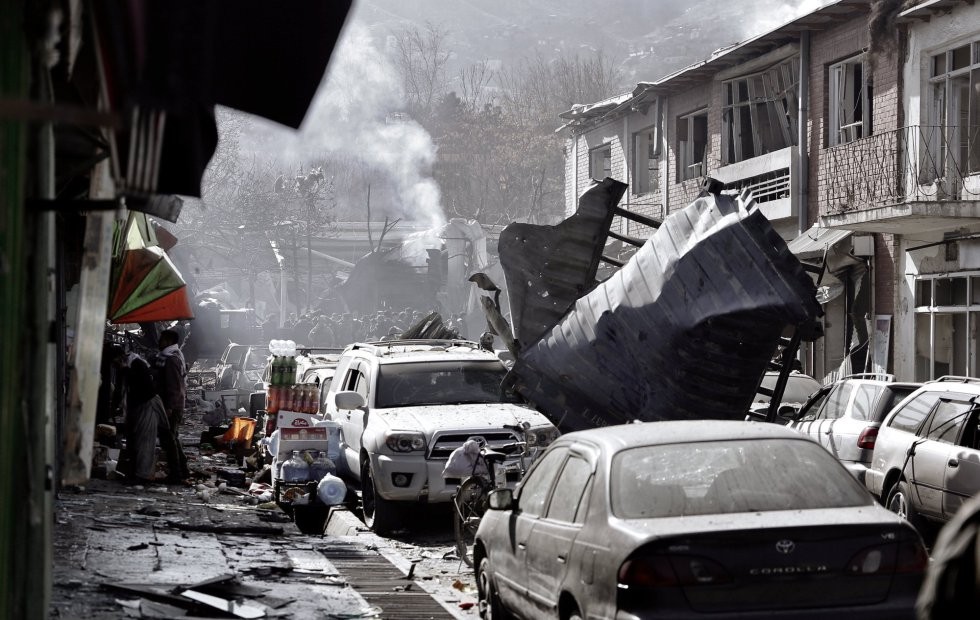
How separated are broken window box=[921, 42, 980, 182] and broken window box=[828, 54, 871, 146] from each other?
2.04 metres

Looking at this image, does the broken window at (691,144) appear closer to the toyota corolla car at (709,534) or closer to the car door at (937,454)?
the car door at (937,454)

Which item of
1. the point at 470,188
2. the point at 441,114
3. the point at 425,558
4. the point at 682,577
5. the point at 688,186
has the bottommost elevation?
the point at 425,558

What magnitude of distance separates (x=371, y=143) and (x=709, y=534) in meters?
79.1

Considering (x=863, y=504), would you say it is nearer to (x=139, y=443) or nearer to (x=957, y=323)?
(x=139, y=443)

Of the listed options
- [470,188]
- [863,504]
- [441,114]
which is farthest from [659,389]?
[441,114]

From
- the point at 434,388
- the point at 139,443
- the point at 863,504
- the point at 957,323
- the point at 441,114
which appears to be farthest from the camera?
the point at 441,114

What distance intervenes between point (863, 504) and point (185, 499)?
9078 millimetres

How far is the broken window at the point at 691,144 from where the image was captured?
100ft

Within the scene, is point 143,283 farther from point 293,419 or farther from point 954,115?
point 954,115

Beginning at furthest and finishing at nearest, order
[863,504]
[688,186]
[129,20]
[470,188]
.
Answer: [470,188] < [688,186] < [863,504] < [129,20]

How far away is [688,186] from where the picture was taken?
101ft

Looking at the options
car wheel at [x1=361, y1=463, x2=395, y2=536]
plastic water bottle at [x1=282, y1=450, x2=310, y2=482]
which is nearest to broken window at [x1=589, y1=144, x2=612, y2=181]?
plastic water bottle at [x1=282, y1=450, x2=310, y2=482]

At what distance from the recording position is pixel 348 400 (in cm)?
1286

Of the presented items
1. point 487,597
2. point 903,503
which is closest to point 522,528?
point 487,597
